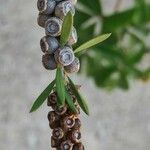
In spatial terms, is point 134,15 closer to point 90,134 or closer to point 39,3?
point 90,134

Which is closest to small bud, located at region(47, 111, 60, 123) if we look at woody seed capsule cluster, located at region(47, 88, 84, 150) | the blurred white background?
woody seed capsule cluster, located at region(47, 88, 84, 150)

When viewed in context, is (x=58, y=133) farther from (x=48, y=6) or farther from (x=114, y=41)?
(x=114, y=41)

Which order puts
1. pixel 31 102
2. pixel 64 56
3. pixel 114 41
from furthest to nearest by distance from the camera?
pixel 31 102 → pixel 114 41 → pixel 64 56

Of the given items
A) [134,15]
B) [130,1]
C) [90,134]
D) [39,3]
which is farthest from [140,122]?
[39,3]

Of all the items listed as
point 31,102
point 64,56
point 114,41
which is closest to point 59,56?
point 64,56

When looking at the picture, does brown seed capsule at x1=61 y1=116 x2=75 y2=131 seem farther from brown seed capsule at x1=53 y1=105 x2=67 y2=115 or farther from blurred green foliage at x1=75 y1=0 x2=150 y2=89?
blurred green foliage at x1=75 y1=0 x2=150 y2=89
